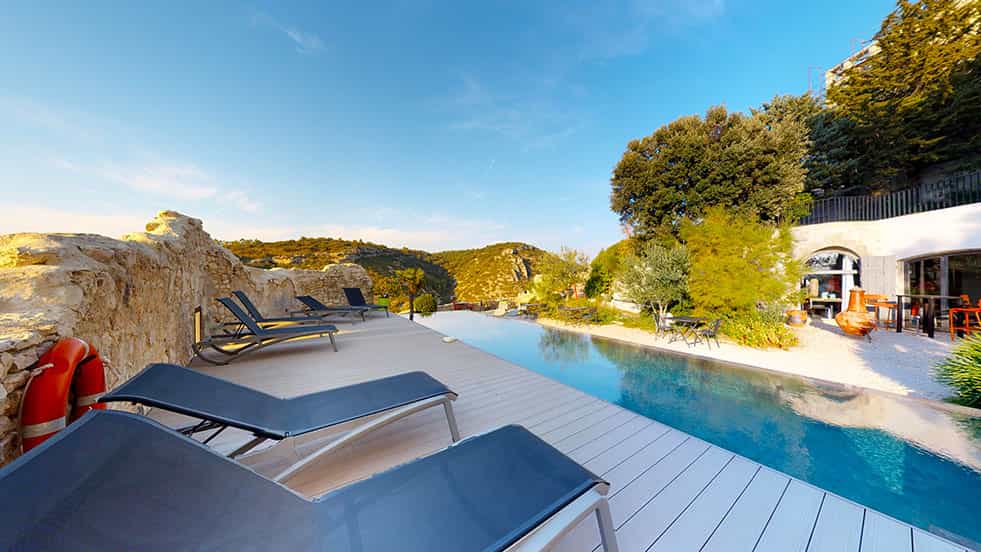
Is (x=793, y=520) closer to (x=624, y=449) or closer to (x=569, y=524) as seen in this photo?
(x=624, y=449)

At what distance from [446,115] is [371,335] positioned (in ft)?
27.6

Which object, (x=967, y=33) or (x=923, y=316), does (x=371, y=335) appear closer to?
(x=923, y=316)

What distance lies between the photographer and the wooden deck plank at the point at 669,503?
145 cm

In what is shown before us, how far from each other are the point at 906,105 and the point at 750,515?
17678mm

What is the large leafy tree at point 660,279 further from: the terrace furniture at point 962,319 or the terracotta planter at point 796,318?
the terrace furniture at point 962,319

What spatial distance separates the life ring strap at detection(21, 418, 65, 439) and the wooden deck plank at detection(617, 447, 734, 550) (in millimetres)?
2583

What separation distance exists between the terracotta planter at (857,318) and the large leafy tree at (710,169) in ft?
13.5

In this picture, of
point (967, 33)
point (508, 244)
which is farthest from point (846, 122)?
point (508, 244)

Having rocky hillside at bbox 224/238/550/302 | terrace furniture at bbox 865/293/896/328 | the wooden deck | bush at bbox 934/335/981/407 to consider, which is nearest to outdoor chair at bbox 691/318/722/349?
bush at bbox 934/335/981/407

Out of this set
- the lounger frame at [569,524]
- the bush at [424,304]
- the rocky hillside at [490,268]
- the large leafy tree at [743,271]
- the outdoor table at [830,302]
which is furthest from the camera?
the rocky hillside at [490,268]

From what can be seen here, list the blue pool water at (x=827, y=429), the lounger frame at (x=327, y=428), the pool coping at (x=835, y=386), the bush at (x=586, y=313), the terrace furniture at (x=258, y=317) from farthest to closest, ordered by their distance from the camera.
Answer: the bush at (x=586, y=313) < the terrace furniture at (x=258, y=317) < the pool coping at (x=835, y=386) < the blue pool water at (x=827, y=429) < the lounger frame at (x=327, y=428)

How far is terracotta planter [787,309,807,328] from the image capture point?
8.94 m

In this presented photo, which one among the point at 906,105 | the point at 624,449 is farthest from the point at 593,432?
the point at 906,105

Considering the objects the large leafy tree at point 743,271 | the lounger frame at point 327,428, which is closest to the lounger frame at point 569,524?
the lounger frame at point 327,428
